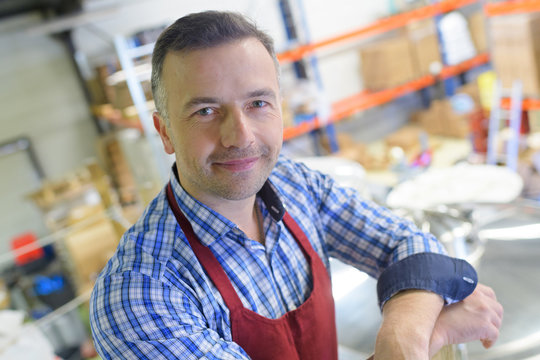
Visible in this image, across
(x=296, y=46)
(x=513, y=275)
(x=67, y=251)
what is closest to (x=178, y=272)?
(x=513, y=275)

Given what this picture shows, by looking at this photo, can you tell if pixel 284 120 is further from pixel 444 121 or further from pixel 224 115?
pixel 224 115

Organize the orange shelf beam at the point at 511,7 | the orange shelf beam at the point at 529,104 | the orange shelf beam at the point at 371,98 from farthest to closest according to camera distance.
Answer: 1. the orange shelf beam at the point at 371,98
2. the orange shelf beam at the point at 529,104
3. the orange shelf beam at the point at 511,7

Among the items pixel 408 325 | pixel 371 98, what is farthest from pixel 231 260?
pixel 371 98

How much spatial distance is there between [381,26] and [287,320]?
5.99 meters

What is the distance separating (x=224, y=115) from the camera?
0.99 meters

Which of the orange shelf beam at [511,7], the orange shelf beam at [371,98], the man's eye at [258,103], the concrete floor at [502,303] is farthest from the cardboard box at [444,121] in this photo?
the man's eye at [258,103]

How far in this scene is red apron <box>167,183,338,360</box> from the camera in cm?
102

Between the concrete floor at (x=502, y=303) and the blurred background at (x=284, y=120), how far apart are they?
0.16 m

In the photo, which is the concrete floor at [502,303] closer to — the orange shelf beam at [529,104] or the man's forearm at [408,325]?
the man's forearm at [408,325]

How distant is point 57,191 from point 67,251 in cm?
75

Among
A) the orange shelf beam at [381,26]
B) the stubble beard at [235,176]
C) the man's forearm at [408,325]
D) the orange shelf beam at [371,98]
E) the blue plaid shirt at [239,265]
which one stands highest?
the orange shelf beam at [381,26]

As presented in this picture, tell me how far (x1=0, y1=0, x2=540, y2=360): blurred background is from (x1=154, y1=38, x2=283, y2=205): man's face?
837 mm

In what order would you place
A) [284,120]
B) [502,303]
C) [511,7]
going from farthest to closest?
[284,120] < [511,7] < [502,303]

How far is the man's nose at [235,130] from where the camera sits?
976mm
